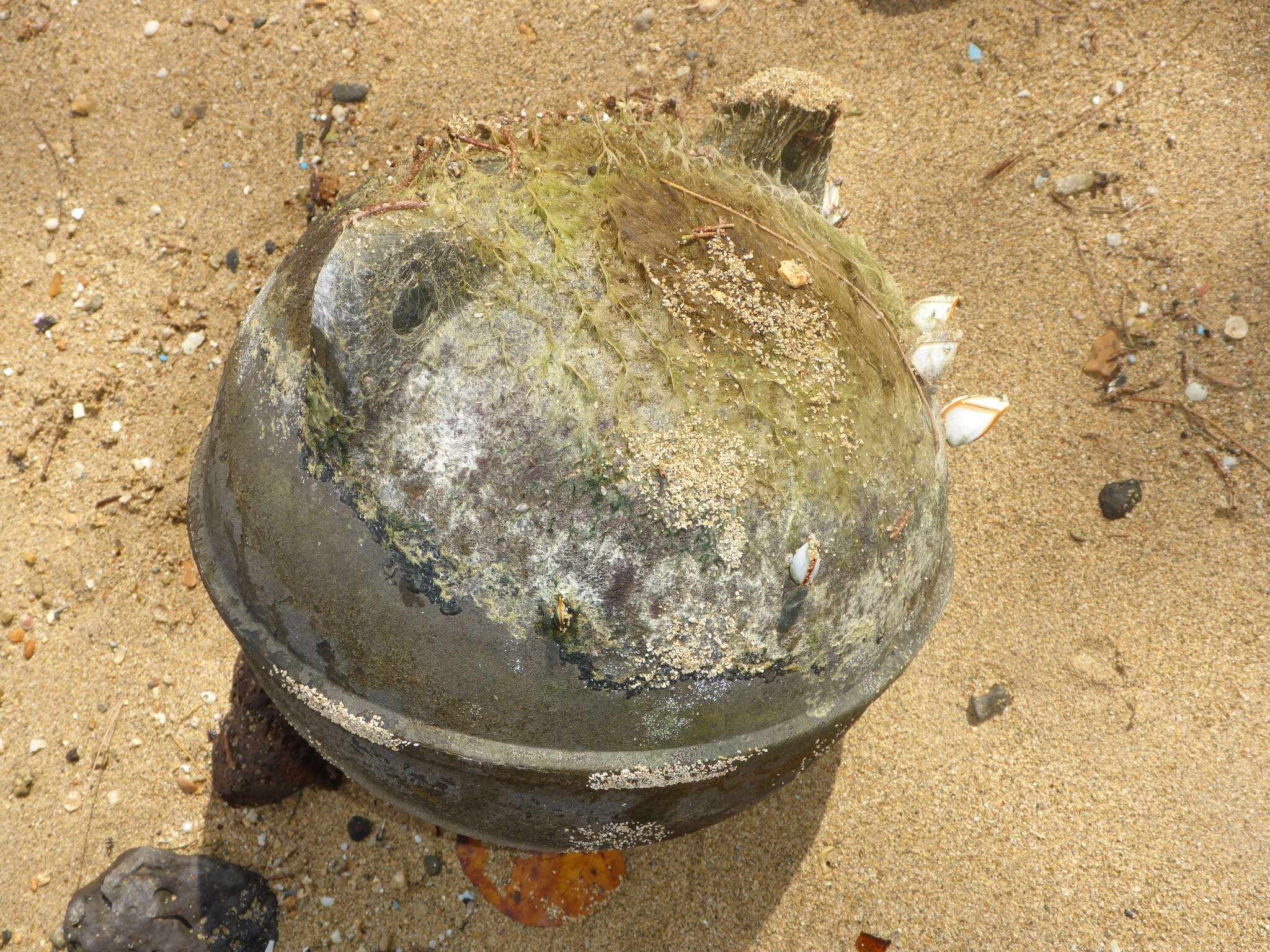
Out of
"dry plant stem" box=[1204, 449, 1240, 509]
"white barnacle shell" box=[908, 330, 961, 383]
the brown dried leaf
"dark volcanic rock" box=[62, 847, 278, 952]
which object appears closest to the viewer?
"white barnacle shell" box=[908, 330, 961, 383]

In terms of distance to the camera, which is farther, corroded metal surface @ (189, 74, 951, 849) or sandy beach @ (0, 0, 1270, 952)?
sandy beach @ (0, 0, 1270, 952)

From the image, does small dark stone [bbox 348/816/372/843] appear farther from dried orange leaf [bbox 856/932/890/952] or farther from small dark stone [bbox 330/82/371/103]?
small dark stone [bbox 330/82/371/103]

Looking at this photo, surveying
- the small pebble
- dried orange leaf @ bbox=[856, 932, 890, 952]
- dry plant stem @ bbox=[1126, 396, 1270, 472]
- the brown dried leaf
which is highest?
the small pebble

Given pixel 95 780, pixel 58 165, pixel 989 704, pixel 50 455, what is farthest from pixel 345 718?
pixel 58 165

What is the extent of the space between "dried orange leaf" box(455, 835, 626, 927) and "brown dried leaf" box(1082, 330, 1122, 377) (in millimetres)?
2342

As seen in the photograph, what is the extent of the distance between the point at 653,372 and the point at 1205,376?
2.44m

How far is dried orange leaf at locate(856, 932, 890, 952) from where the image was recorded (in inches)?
96.0

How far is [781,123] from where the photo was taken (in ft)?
5.75

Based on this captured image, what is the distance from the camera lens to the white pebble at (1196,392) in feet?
9.14

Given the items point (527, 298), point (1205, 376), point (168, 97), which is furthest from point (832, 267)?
point (168, 97)

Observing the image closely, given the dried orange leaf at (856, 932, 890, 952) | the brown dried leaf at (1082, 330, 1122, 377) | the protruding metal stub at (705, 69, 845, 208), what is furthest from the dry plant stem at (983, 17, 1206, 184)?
the dried orange leaf at (856, 932, 890, 952)

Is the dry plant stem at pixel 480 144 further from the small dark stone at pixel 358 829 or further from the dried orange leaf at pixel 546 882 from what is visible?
the small dark stone at pixel 358 829

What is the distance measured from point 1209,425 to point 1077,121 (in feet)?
4.00

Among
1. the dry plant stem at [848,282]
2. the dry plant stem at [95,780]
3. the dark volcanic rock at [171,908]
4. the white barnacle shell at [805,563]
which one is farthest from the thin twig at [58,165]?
the white barnacle shell at [805,563]
